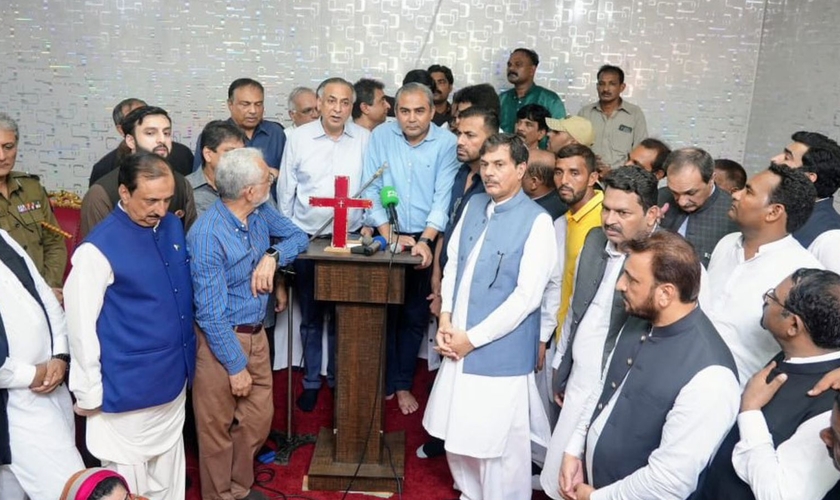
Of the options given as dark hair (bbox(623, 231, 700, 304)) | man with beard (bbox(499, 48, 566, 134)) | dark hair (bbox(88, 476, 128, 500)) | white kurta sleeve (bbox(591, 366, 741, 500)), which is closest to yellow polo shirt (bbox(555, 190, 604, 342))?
dark hair (bbox(623, 231, 700, 304))

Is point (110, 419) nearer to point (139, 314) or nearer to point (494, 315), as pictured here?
point (139, 314)

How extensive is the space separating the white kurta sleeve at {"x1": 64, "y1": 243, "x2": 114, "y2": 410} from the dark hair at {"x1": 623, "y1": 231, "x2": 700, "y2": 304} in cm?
186

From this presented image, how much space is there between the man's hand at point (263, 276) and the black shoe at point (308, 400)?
1.33m

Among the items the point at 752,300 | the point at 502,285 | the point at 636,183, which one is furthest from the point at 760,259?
the point at 502,285

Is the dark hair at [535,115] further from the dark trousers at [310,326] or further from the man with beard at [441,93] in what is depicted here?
the dark trousers at [310,326]

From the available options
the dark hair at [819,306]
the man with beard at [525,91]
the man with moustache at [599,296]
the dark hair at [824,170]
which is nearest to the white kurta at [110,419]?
the man with moustache at [599,296]

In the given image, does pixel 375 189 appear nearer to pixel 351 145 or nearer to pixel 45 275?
pixel 351 145

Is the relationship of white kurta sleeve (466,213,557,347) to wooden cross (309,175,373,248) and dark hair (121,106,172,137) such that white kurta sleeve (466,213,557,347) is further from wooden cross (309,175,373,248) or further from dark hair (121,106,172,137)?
dark hair (121,106,172,137)

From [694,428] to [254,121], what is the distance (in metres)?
3.19

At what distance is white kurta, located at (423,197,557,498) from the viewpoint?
283 cm

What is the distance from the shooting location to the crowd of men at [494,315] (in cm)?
199

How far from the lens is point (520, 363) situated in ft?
9.62

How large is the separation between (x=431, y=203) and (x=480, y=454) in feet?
4.79

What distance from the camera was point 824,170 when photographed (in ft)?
10.1
